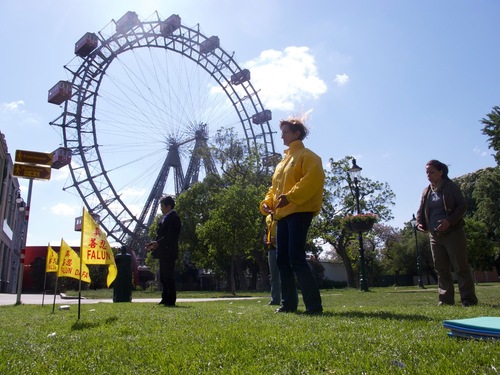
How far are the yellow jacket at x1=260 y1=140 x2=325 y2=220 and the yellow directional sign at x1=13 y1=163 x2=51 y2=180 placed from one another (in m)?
7.45

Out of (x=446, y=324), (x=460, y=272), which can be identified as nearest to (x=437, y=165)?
(x=460, y=272)

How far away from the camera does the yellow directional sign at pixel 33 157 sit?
31.8 feet

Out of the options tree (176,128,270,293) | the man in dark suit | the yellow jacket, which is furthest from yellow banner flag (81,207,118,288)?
tree (176,128,270,293)

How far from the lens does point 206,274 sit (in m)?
47.3

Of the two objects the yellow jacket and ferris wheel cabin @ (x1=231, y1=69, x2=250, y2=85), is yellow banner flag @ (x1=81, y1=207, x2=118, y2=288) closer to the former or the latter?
the yellow jacket

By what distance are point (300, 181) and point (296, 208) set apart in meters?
0.26

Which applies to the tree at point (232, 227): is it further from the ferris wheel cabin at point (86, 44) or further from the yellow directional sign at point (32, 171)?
the ferris wheel cabin at point (86, 44)

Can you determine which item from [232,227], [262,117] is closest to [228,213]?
[232,227]

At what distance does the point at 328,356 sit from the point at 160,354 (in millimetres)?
→ 852

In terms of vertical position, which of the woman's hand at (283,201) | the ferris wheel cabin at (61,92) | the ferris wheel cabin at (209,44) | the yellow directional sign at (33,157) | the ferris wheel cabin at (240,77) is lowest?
the woman's hand at (283,201)

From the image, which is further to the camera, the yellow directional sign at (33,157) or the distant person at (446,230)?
the yellow directional sign at (33,157)

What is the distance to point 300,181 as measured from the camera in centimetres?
396

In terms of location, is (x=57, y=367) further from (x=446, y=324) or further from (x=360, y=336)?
(x=446, y=324)

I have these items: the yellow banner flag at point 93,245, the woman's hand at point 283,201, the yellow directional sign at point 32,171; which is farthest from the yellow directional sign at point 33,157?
the woman's hand at point 283,201
